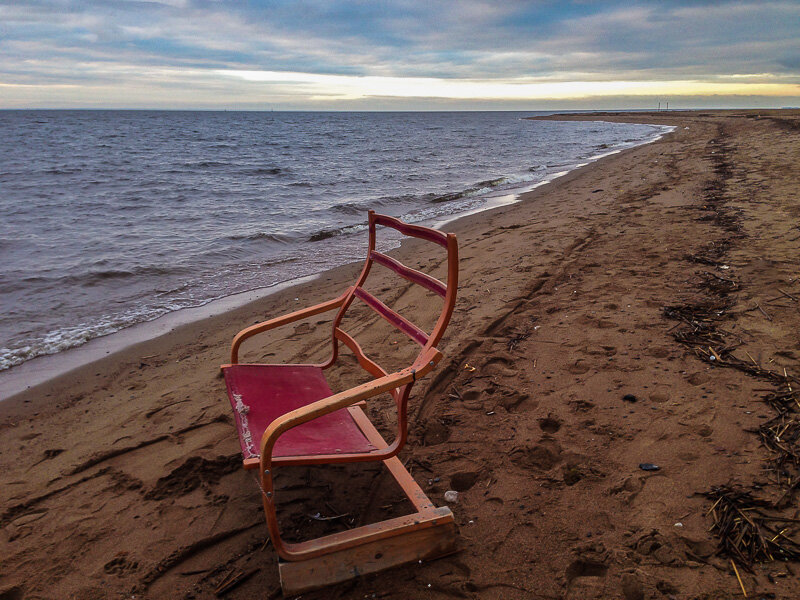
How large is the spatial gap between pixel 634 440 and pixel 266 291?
4930 mm

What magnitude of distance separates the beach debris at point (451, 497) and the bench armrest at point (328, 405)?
0.80 metres

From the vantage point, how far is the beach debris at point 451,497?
247 cm

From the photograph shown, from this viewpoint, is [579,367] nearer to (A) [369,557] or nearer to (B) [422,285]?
(B) [422,285]

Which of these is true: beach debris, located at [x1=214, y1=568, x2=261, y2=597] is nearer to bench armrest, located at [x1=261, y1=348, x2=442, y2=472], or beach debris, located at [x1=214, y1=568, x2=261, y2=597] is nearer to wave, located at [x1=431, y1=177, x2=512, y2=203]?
bench armrest, located at [x1=261, y1=348, x2=442, y2=472]

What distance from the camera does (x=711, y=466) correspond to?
2.40 m

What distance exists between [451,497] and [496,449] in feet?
1.47

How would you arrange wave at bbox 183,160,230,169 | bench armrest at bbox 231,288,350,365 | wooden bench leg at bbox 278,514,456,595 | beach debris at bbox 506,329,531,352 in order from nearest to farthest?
wooden bench leg at bbox 278,514,456,595 < bench armrest at bbox 231,288,350,365 < beach debris at bbox 506,329,531,352 < wave at bbox 183,160,230,169

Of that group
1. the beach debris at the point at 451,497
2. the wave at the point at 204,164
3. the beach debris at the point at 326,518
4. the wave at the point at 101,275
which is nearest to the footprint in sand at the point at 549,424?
the beach debris at the point at 451,497

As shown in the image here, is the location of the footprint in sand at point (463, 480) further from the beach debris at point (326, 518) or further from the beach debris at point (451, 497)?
the beach debris at point (326, 518)

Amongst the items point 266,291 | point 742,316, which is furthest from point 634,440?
point 266,291

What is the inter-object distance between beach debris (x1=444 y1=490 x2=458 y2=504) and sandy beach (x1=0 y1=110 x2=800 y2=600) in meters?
0.05

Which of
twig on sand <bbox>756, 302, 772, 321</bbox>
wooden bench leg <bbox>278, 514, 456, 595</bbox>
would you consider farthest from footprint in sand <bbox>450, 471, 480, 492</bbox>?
twig on sand <bbox>756, 302, 772, 321</bbox>

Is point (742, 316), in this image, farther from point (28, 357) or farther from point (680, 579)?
point (28, 357)

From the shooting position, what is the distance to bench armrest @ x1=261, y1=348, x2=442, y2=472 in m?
1.84
